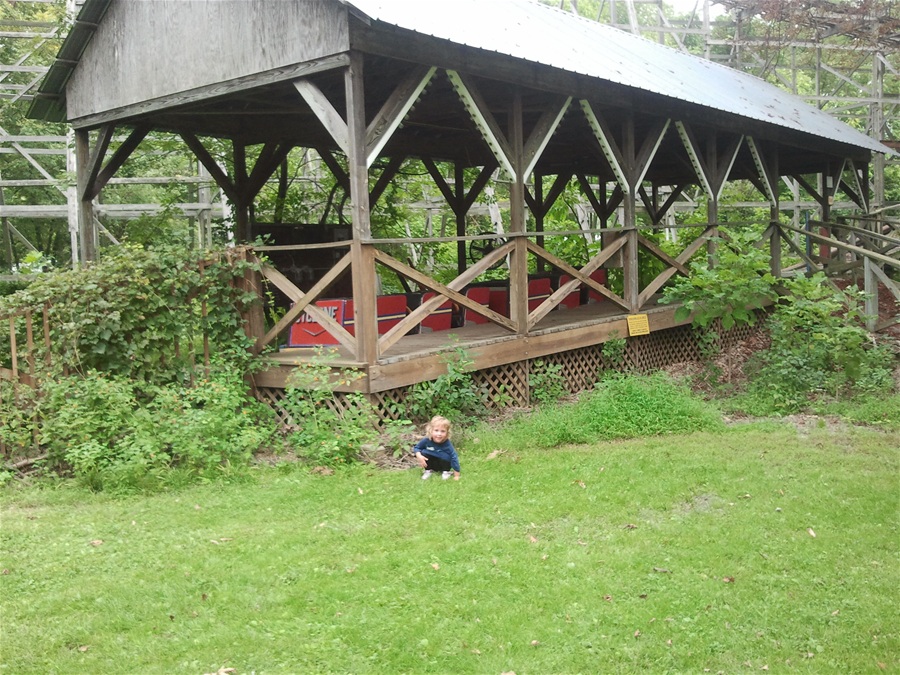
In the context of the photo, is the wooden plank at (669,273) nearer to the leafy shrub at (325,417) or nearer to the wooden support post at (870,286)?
the wooden support post at (870,286)

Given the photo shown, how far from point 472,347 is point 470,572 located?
178 inches

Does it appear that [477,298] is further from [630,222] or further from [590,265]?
[630,222]

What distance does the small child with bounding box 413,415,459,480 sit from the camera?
7180mm

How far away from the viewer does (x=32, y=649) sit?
165 inches

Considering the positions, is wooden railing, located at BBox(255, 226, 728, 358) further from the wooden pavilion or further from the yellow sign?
the yellow sign

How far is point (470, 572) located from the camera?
507cm

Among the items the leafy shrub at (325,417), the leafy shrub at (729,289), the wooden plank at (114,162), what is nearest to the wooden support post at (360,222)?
the leafy shrub at (325,417)

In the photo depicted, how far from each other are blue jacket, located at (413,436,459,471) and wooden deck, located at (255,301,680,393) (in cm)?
99

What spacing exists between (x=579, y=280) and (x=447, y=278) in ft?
25.3


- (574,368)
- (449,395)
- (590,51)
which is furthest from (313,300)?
(590,51)

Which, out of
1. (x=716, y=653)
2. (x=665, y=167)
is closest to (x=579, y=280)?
(x=716, y=653)

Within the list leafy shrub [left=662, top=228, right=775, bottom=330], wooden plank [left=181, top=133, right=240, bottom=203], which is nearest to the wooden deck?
leafy shrub [left=662, top=228, right=775, bottom=330]

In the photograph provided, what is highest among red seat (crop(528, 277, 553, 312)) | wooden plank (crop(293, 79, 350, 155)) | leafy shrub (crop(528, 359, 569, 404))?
wooden plank (crop(293, 79, 350, 155))

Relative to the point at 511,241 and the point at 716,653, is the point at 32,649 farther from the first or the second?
the point at 511,241
